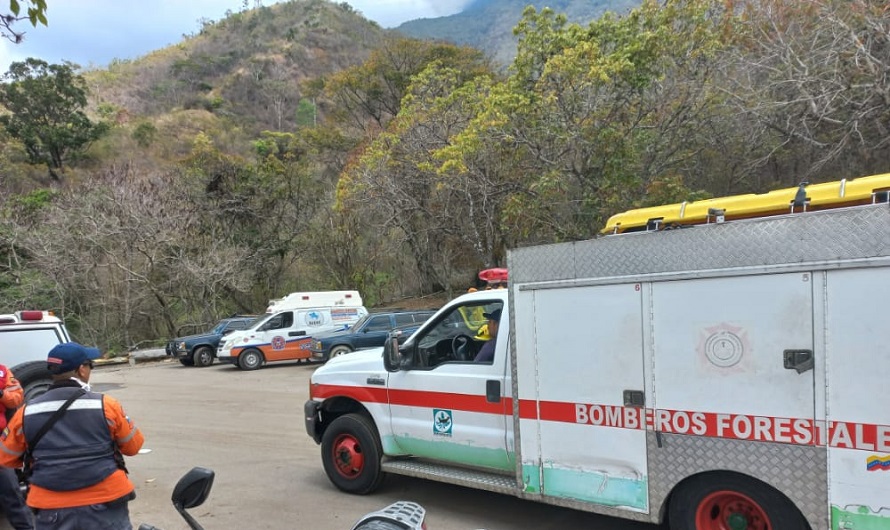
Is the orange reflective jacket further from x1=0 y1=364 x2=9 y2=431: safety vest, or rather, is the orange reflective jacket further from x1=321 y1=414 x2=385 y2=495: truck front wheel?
x1=321 y1=414 x2=385 y2=495: truck front wheel

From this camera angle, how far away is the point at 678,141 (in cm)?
1684

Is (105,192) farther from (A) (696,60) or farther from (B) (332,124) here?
(A) (696,60)

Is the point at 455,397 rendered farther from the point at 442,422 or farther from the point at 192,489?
the point at 192,489

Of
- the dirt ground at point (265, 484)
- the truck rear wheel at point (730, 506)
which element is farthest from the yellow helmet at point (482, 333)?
the truck rear wheel at point (730, 506)

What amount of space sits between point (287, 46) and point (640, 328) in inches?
3678

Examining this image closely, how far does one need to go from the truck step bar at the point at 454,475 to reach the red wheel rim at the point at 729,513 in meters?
1.41

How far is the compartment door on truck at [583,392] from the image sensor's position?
4.09 m

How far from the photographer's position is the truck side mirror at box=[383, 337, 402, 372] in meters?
5.61

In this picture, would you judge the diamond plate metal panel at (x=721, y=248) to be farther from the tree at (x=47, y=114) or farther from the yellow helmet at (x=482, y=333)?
the tree at (x=47, y=114)

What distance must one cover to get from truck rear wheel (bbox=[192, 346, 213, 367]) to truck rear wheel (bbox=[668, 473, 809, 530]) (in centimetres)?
1949

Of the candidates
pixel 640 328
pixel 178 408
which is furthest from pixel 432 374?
pixel 178 408

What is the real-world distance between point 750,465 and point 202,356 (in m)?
20.1

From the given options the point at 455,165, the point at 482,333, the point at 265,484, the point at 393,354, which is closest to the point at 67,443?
the point at 393,354

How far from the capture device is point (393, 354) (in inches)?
221
